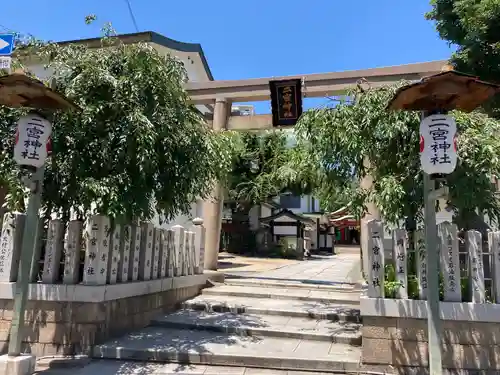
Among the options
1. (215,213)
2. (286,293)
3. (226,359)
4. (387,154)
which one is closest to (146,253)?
(226,359)

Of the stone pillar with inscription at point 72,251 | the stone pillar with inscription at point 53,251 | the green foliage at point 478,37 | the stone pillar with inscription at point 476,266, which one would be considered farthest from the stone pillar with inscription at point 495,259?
the stone pillar with inscription at point 53,251

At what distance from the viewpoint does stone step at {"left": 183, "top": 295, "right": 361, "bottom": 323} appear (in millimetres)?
6734

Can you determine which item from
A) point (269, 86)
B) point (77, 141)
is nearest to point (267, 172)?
point (269, 86)

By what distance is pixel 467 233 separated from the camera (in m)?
4.93

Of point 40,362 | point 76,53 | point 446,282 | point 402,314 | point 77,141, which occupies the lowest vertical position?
point 40,362

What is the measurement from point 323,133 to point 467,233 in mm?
2220

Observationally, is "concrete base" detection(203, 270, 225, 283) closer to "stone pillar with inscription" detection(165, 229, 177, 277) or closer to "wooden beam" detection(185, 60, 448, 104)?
"stone pillar with inscription" detection(165, 229, 177, 277)

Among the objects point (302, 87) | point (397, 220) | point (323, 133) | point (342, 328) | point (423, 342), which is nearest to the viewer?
point (423, 342)

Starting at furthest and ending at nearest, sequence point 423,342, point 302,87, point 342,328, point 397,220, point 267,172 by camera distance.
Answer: point 267,172 → point 302,87 → point 342,328 → point 397,220 → point 423,342

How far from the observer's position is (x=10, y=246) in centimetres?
540

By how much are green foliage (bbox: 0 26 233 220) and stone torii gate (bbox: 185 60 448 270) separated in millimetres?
3830

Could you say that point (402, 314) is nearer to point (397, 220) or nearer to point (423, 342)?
point (423, 342)

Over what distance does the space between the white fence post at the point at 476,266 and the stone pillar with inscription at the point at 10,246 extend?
5868 mm

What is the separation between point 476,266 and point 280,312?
330 cm
